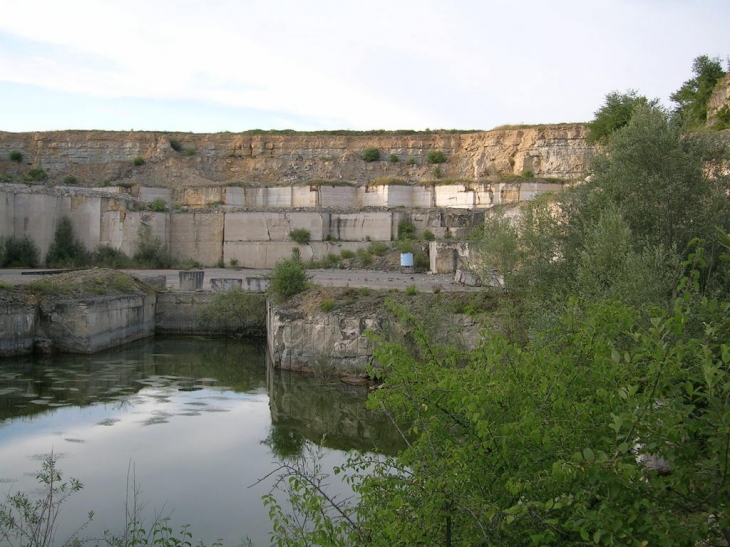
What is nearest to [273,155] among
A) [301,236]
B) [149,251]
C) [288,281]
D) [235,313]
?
[301,236]

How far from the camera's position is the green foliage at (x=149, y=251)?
31.2 m

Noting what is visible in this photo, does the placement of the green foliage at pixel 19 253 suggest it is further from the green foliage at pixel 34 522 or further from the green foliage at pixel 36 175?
the green foliage at pixel 34 522

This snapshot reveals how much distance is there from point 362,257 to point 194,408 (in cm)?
1693

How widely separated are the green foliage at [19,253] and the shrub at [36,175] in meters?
16.4

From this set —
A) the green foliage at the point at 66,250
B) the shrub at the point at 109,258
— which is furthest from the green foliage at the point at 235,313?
the green foliage at the point at 66,250

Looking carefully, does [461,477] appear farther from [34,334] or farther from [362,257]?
[362,257]

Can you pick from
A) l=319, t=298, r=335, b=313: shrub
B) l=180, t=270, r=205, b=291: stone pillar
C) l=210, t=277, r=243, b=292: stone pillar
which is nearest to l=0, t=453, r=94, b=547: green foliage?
l=319, t=298, r=335, b=313: shrub

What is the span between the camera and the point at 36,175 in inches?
1758

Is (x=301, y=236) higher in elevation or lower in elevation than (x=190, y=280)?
higher

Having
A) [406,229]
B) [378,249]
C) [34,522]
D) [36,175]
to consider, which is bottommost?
[34,522]

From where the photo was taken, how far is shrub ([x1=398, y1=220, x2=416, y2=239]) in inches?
1259

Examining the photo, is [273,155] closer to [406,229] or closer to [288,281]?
[406,229]

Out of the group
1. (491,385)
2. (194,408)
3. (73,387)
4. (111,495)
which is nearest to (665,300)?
(491,385)

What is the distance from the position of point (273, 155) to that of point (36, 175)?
14.7 meters
